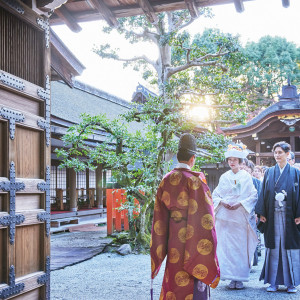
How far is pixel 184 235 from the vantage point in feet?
12.5

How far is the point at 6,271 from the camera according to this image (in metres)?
3.91

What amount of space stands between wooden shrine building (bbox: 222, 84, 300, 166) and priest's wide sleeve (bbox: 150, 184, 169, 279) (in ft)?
35.9

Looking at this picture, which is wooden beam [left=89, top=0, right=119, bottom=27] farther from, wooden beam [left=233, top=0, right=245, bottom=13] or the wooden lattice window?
wooden beam [left=233, top=0, right=245, bottom=13]

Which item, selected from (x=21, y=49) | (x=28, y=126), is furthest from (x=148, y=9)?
(x=28, y=126)

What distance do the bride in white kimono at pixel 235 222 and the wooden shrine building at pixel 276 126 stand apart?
27.3 ft

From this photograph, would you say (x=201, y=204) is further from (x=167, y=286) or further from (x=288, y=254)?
(x=288, y=254)

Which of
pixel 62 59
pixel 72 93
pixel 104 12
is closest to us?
pixel 104 12

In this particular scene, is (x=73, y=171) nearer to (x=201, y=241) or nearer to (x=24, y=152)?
(x=24, y=152)

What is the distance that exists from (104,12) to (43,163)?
→ 6.23ft

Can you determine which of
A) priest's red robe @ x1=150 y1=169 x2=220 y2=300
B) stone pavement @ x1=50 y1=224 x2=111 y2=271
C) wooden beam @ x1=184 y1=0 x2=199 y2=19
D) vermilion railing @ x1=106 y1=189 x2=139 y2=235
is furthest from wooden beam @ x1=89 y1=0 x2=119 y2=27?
vermilion railing @ x1=106 y1=189 x2=139 y2=235

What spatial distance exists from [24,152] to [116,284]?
9.24ft

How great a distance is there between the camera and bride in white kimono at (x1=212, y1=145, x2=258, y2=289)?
5996 mm

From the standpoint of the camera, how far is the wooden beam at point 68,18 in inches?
194

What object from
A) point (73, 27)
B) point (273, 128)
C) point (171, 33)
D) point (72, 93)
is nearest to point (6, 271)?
point (73, 27)
